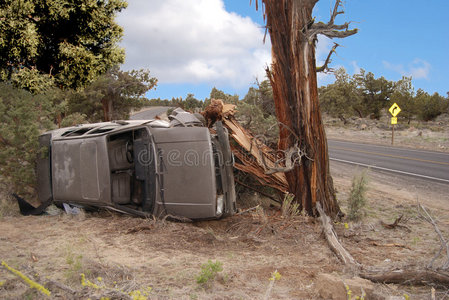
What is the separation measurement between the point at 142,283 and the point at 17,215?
534 cm

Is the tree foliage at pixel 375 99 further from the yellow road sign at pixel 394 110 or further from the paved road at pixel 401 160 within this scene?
the paved road at pixel 401 160

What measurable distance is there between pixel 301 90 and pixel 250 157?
81.3 inches

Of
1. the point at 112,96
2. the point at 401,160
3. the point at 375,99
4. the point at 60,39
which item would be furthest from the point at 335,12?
the point at 375,99

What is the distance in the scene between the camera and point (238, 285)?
4125 mm

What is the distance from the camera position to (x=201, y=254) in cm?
553

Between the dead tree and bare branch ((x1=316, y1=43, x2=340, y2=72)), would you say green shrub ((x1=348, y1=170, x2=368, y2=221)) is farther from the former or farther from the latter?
bare branch ((x1=316, y1=43, x2=340, y2=72))

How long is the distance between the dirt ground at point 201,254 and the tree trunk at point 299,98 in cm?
74

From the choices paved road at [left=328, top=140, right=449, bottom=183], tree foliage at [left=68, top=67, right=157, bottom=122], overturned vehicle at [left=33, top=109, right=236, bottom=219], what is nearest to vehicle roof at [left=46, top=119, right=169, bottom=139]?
overturned vehicle at [left=33, top=109, right=236, bottom=219]

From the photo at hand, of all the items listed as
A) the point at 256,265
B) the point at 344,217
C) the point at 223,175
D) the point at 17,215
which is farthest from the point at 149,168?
the point at 344,217

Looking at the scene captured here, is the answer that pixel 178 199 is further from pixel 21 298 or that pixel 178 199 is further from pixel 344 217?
pixel 344 217

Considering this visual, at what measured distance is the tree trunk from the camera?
7270 millimetres

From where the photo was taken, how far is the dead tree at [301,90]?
23.8 feet

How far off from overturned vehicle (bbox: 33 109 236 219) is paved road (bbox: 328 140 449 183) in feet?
37.3

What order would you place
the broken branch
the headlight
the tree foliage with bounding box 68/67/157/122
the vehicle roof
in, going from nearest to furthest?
the broken branch → the headlight → the vehicle roof → the tree foliage with bounding box 68/67/157/122
